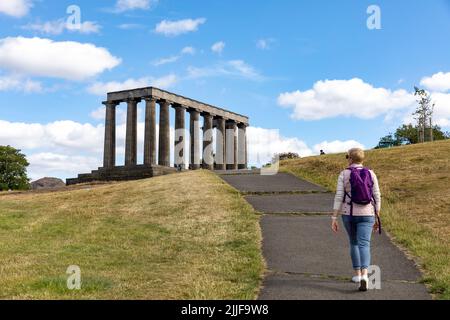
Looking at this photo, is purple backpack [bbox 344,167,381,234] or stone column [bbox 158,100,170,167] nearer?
purple backpack [bbox 344,167,381,234]

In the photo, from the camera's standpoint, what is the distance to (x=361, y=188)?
28.2ft

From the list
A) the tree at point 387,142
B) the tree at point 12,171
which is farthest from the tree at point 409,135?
the tree at point 12,171

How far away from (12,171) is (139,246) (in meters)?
70.5

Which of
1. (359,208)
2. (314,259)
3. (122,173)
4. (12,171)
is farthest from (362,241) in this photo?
(12,171)

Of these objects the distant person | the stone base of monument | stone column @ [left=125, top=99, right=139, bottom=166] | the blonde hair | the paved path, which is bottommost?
the paved path

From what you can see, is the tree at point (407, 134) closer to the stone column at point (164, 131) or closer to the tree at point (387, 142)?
the tree at point (387, 142)

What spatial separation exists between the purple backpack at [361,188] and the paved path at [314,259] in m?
1.40

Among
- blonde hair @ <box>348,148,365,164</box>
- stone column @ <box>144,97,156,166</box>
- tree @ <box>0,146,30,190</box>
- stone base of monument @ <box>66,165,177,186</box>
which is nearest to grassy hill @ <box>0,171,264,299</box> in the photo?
blonde hair @ <box>348,148,365,164</box>

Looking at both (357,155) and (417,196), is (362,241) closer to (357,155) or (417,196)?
(357,155)

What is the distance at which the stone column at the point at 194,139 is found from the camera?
202 feet

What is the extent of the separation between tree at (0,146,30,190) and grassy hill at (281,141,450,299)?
56.5 meters

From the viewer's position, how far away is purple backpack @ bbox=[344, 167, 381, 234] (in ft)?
28.1

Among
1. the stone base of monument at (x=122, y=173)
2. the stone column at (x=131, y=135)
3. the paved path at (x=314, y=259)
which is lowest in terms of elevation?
the paved path at (x=314, y=259)

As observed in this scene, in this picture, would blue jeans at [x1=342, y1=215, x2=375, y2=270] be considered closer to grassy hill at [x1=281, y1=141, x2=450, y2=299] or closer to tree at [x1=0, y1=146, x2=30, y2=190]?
grassy hill at [x1=281, y1=141, x2=450, y2=299]
